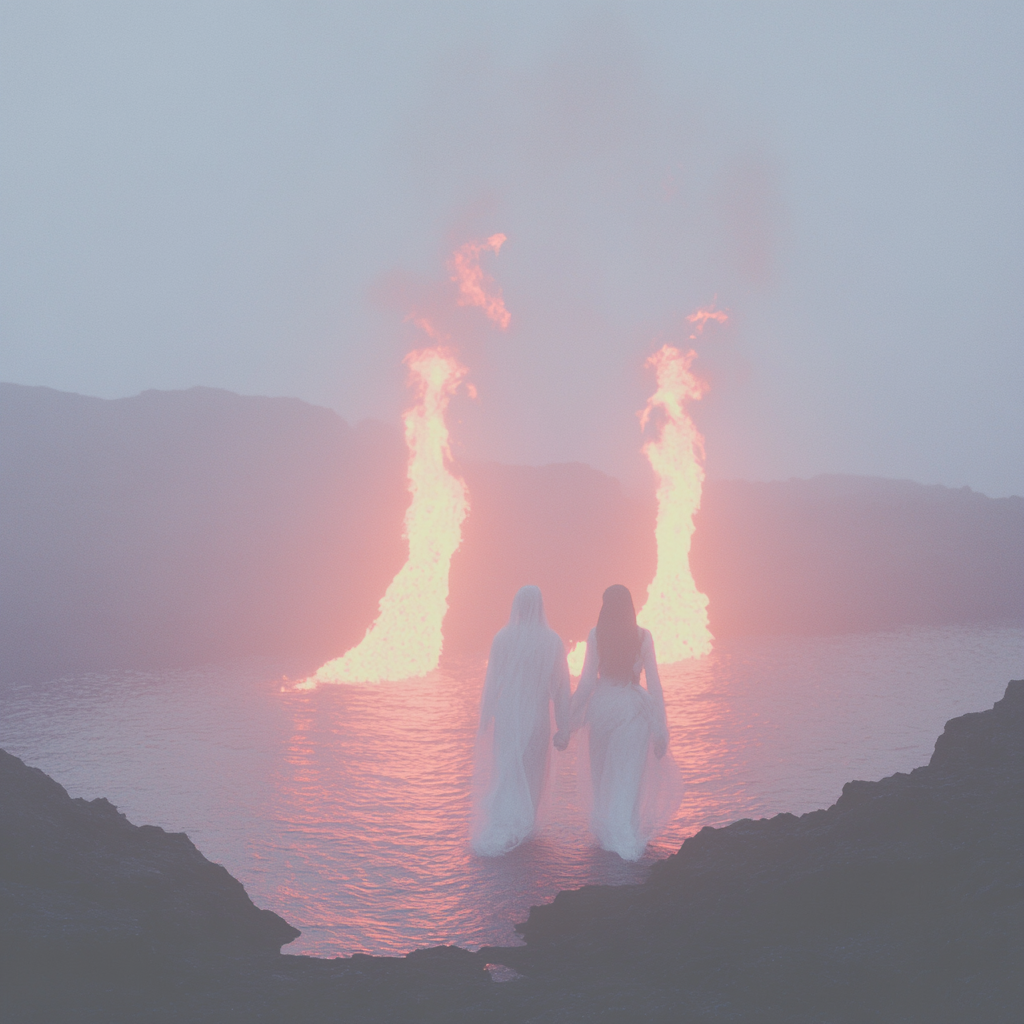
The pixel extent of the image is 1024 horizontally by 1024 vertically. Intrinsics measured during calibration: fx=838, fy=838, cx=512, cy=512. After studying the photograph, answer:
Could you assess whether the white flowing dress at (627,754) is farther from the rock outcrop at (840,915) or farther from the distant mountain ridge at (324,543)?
the distant mountain ridge at (324,543)

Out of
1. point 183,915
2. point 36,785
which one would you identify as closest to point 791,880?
point 183,915

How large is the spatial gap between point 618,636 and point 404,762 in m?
4.19

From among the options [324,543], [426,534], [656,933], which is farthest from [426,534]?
[324,543]

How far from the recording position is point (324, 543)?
161 ft

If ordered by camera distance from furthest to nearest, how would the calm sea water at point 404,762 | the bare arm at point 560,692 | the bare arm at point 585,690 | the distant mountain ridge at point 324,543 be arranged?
the distant mountain ridge at point 324,543 → the bare arm at point 560,692 → the bare arm at point 585,690 → the calm sea water at point 404,762

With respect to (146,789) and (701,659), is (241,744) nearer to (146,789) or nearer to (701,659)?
(146,789)

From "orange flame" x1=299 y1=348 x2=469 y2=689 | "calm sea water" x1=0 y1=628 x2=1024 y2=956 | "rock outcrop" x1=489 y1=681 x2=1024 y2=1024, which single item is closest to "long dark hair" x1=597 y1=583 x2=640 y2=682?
"calm sea water" x1=0 y1=628 x2=1024 y2=956

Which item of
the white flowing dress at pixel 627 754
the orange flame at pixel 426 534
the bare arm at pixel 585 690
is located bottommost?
the white flowing dress at pixel 627 754

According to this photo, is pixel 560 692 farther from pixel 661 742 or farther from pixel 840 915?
pixel 840 915

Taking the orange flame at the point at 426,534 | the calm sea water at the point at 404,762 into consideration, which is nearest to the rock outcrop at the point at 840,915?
the calm sea water at the point at 404,762

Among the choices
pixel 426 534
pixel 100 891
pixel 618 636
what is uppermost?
pixel 426 534

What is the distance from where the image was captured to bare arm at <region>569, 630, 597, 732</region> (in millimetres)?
7656

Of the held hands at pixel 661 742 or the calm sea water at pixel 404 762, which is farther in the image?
the held hands at pixel 661 742

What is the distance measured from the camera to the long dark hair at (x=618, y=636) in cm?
745
